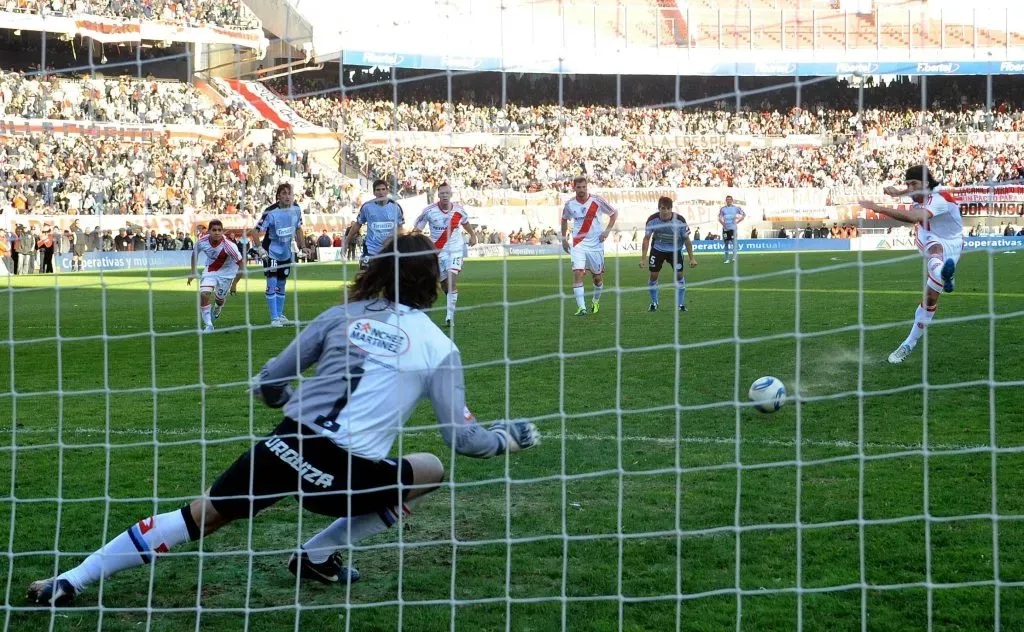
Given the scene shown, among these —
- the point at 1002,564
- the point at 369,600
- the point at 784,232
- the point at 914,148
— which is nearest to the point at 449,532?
the point at 369,600

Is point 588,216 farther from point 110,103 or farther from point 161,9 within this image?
point 161,9

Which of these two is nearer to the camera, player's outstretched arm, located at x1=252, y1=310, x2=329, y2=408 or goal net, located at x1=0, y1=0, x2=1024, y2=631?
player's outstretched arm, located at x1=252, y1=310, x2=329, y2=408

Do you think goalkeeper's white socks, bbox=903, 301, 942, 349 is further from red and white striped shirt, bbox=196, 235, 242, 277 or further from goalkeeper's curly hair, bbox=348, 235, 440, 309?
red and white striped shirt, bbox=196, 235, 242, 277

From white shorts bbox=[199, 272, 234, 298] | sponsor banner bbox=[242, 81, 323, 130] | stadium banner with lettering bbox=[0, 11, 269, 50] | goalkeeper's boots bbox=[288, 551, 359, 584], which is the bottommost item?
goalkeeper's boots bbox=[288, 551, 359, 584]

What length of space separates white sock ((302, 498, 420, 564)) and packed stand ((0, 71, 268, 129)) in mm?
22894

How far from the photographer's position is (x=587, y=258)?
16.1m

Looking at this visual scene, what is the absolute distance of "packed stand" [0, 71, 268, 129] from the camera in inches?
1102

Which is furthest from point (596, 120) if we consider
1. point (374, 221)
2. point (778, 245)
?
point (778, 245)

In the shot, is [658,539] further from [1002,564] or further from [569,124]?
[569,124]

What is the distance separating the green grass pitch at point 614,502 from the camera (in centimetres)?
424

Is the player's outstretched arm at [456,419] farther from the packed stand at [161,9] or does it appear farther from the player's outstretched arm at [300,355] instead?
the packed stand at [161,9]

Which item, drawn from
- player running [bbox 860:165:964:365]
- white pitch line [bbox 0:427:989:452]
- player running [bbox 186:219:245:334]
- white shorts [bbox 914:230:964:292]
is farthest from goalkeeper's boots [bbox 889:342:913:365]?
player running [bbox 186:219:245:334]

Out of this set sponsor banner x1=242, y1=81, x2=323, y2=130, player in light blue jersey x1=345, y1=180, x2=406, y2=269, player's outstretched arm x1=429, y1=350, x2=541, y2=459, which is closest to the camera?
player's outstretched arm x1=429, y1=350, x2=541, y2=459

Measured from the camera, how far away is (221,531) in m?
5.39
